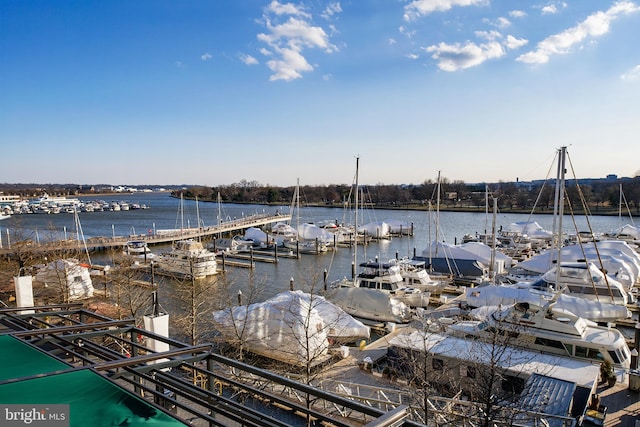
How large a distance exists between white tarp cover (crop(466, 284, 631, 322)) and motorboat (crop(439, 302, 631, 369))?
Result: 303 cm

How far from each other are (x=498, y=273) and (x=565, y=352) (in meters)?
18.0

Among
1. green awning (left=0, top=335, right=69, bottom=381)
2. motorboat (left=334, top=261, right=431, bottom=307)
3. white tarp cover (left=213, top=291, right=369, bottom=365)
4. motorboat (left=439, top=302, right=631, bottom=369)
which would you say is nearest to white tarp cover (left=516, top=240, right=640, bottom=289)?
motorboat (left=334, top=261, right=431, bottom=307)

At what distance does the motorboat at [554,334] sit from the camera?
14727 mm

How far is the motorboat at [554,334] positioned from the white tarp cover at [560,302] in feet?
9.94

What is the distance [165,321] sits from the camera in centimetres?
998

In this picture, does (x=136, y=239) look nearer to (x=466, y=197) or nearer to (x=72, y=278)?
(x=72, y=278)

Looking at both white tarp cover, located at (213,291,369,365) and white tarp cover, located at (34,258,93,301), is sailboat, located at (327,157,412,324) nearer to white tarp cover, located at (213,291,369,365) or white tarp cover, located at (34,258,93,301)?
white tarp cover, located at (213,291,369,365)

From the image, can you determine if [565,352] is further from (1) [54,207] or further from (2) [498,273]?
(1) [54,207]

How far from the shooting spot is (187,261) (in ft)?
115

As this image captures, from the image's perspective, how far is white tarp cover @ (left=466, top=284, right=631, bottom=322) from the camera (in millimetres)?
20172

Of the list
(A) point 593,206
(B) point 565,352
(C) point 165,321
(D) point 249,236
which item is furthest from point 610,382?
(A) point 593,206

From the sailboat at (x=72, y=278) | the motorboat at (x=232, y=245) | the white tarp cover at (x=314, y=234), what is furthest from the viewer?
the white tarp cover at (x=314, y=234)

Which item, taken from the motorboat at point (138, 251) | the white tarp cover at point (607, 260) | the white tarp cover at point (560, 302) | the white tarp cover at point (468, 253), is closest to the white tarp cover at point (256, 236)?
the motorboat at point (138, 251)

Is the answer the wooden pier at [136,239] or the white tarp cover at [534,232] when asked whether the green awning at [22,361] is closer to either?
the wooden pier at [136,239]
